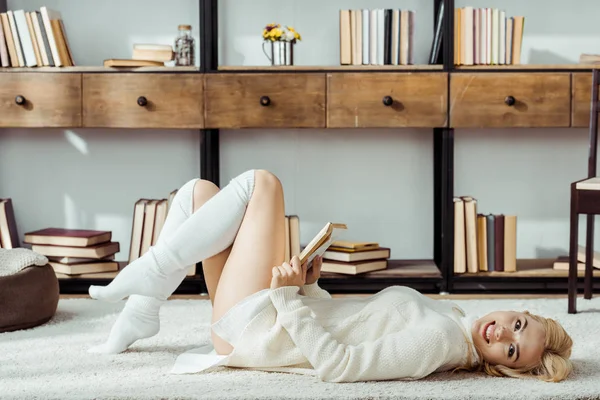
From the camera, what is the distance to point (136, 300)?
221cm

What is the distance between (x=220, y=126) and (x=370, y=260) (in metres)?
0.81

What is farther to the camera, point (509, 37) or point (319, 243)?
point (509, 37)

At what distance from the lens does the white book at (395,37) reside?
11.1 feet

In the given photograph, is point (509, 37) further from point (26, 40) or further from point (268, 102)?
point (26, 40)

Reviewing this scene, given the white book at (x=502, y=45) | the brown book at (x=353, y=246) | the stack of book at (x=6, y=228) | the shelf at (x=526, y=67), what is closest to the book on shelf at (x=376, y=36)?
the shelf at (x=526, y=67)

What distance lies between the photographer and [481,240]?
343 centimetres

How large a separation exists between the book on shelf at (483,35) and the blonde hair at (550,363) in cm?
161

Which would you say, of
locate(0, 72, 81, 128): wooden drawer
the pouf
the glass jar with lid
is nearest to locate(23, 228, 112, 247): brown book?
locate(0, 72, 81, 128): wooden drawer

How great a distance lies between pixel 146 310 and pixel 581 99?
198 cm

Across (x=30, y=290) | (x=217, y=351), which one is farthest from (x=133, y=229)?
(x=217, y=351)

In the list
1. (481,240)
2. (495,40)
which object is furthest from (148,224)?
(495,40)

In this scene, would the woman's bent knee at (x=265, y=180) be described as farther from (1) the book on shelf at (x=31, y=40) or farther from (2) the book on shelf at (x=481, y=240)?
(1) the book on shelf at (x=31, y=40)

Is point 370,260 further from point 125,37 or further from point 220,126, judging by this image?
point 125,37

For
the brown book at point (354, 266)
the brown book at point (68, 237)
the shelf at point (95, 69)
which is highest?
the shelf at point (95, 69)
